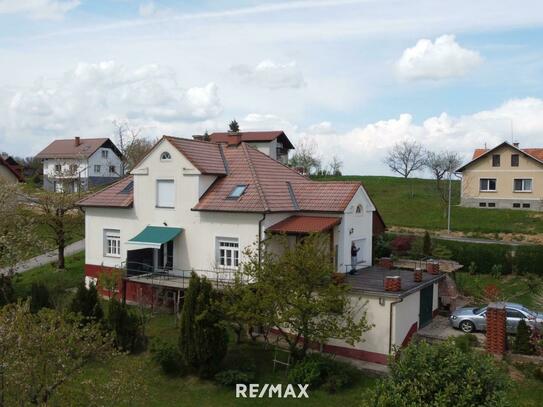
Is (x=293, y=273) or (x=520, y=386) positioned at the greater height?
(x=293, y=273)

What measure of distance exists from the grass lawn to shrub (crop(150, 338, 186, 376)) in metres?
20.2

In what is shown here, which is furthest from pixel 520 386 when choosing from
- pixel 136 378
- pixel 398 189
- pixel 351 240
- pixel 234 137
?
pixel 398 189

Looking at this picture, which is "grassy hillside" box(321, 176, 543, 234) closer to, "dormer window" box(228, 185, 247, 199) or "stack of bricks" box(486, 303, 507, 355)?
"stack of bricks" box(486, 303, 507, 355)

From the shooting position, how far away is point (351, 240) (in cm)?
3048

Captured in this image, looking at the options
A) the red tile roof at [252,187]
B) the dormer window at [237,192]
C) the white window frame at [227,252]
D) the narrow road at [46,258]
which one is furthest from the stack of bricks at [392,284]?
the narrow road at [46,258]

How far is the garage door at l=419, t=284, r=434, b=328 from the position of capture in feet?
90.0

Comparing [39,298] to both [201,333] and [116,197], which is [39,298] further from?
[201,333]

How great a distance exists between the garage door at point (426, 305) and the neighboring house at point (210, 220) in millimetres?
53

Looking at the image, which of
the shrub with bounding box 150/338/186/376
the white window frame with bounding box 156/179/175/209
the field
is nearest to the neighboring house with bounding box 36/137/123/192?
the white window frame with bounding box 156/179/175/209

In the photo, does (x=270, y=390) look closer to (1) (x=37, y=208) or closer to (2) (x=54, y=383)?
(2) (x=54, y=383)

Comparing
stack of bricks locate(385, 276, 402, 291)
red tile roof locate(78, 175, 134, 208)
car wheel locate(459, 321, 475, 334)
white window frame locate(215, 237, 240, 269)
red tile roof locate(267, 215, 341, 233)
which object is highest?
red tile roof locate(78, 175, 134, 208)

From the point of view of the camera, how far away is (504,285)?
39.9m

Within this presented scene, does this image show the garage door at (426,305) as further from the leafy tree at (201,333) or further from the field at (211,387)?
the leafy tree at (201,333)

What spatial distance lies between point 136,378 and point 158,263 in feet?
55.4
